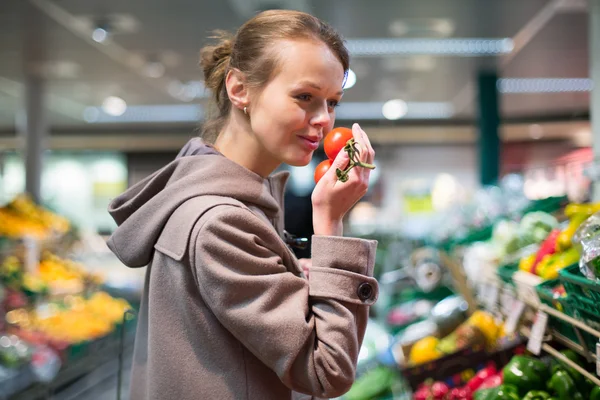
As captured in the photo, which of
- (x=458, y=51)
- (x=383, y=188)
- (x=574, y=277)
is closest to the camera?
(x=574, y=277)

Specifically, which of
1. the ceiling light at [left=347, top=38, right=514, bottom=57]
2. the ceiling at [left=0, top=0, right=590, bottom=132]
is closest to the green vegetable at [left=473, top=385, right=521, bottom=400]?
the ceiling at [left=0, top=0, right=590, bottom=132]

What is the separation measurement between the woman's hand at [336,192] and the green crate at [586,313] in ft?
2.11

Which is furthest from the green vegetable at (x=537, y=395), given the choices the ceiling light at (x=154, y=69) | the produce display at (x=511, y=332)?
the ceiling light at (x=154, y=69)

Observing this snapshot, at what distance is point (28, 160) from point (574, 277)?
752cm

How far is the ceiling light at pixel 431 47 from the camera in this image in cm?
682

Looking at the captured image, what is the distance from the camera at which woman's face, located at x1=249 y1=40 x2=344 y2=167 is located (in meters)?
1.23

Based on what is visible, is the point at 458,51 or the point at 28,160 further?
the point at 28,160

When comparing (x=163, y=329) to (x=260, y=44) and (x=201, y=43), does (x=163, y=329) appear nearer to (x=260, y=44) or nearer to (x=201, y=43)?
(x=260, y=44)

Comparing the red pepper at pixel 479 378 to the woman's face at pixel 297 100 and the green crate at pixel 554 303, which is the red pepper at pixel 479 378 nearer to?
the green crate at pixel 554 303

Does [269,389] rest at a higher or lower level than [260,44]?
lower

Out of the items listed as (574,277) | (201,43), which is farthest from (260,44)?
(201,43)

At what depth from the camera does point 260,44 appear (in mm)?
1272

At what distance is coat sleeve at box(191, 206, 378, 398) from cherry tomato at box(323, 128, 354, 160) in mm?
194

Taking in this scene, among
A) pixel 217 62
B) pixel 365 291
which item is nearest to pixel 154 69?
pixel 217 62
